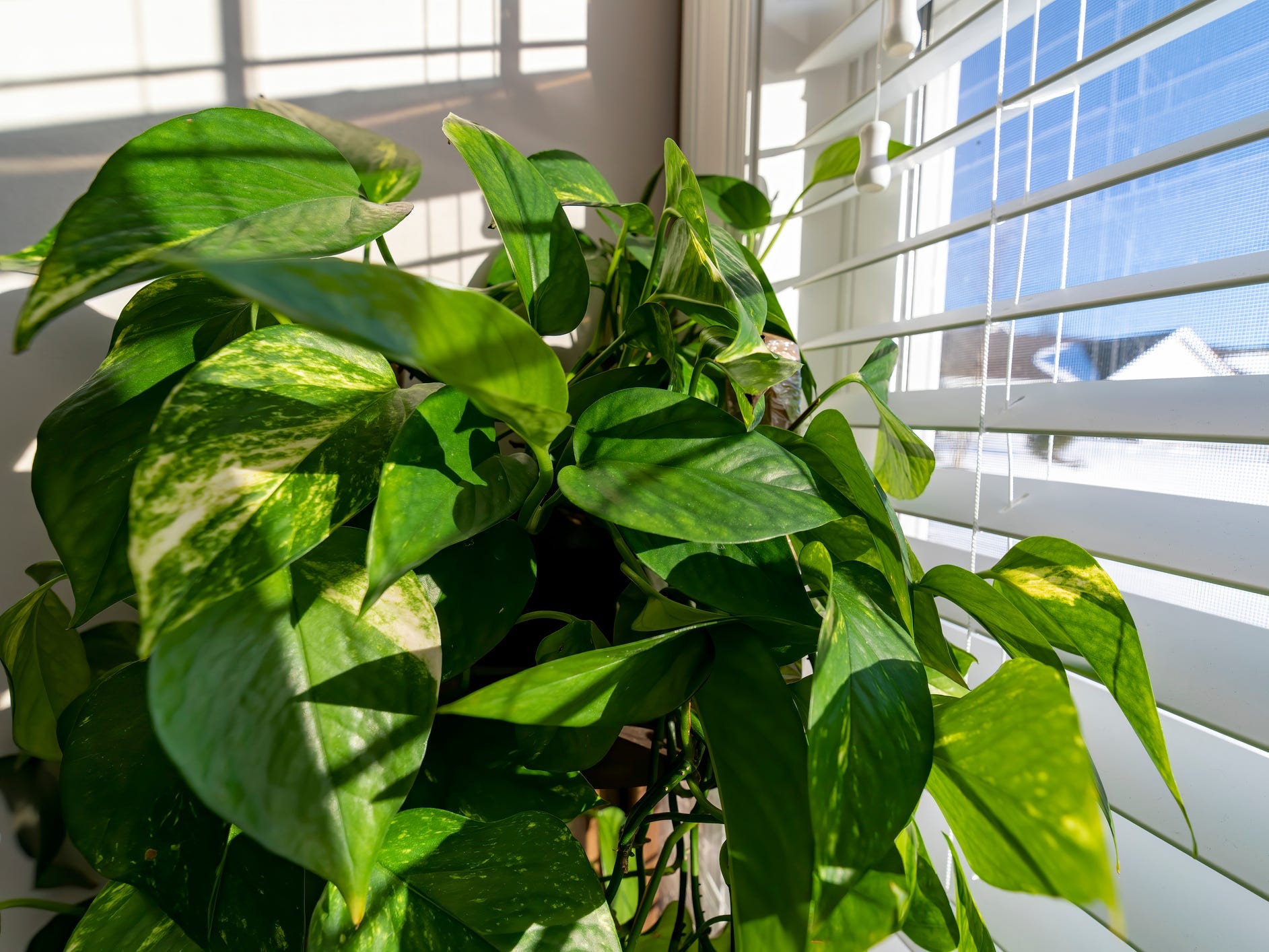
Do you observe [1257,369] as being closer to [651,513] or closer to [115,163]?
[651,513]

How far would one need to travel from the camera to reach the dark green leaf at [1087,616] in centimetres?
34

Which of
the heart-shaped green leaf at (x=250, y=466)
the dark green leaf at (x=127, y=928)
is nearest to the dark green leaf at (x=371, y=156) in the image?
the heart-shaped green leaf at (x=250, y=466)

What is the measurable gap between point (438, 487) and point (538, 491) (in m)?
0.09

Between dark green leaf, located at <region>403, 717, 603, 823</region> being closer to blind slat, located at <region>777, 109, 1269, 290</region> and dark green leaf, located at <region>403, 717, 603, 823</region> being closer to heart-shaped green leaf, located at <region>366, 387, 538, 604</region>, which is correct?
heart-shaped green leaf, located at <region>366, 387, 538, 604</region>

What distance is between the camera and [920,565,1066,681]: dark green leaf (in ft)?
1.19

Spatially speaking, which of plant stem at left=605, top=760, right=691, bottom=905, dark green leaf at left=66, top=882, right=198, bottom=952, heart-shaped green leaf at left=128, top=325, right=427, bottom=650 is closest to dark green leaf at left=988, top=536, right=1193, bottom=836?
plant stem at left=605, top=760, right=691, bottom=905

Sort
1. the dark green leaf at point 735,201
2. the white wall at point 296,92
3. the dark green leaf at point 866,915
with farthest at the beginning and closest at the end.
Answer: the dark green leaf at point 735,201, the white wall at point 296,92, the dark green leaf at point 866,915

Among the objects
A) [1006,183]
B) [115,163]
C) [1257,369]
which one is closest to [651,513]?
[115,163]

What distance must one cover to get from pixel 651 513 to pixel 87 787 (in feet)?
1.00

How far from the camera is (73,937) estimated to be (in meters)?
0.35

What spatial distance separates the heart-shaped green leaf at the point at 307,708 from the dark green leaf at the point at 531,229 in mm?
205

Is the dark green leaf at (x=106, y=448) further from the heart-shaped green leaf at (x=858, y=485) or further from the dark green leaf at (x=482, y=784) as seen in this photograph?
the heart-shaped green leaf at (x=858, y=485)

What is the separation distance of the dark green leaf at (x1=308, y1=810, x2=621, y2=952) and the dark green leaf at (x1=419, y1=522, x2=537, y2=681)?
0.08 meters

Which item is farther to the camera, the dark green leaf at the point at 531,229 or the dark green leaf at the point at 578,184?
the dark green leaf at the point at 578,184
